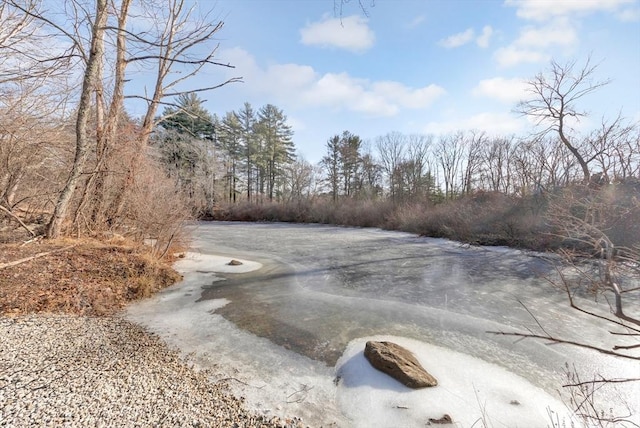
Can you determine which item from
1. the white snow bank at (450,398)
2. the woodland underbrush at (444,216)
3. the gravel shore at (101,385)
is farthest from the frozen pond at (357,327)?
the woodland underbrush at (444,216)

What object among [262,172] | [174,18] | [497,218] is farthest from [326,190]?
[174,18]

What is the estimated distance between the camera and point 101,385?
263 centimetres

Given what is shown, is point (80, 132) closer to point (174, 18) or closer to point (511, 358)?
point (174, 18)

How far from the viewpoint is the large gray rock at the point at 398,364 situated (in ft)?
9.98

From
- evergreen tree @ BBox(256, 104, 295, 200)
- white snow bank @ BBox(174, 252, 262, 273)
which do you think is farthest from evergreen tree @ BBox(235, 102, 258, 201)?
white snow bank @ BBox(174, 252, 262, 273)

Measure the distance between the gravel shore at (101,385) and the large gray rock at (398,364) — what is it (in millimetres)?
1208

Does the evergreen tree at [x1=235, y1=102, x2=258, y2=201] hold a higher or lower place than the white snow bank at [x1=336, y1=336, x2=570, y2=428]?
higher

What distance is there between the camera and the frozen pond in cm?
289

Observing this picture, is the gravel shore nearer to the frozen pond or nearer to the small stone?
the frozen pond

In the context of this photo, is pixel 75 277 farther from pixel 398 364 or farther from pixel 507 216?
pixel 507 216

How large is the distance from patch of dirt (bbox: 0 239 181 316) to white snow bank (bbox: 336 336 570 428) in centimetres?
399

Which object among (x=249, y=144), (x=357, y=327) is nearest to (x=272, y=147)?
(x=249, y=144)

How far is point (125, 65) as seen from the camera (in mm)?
7621

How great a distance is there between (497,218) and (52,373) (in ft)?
51.8
